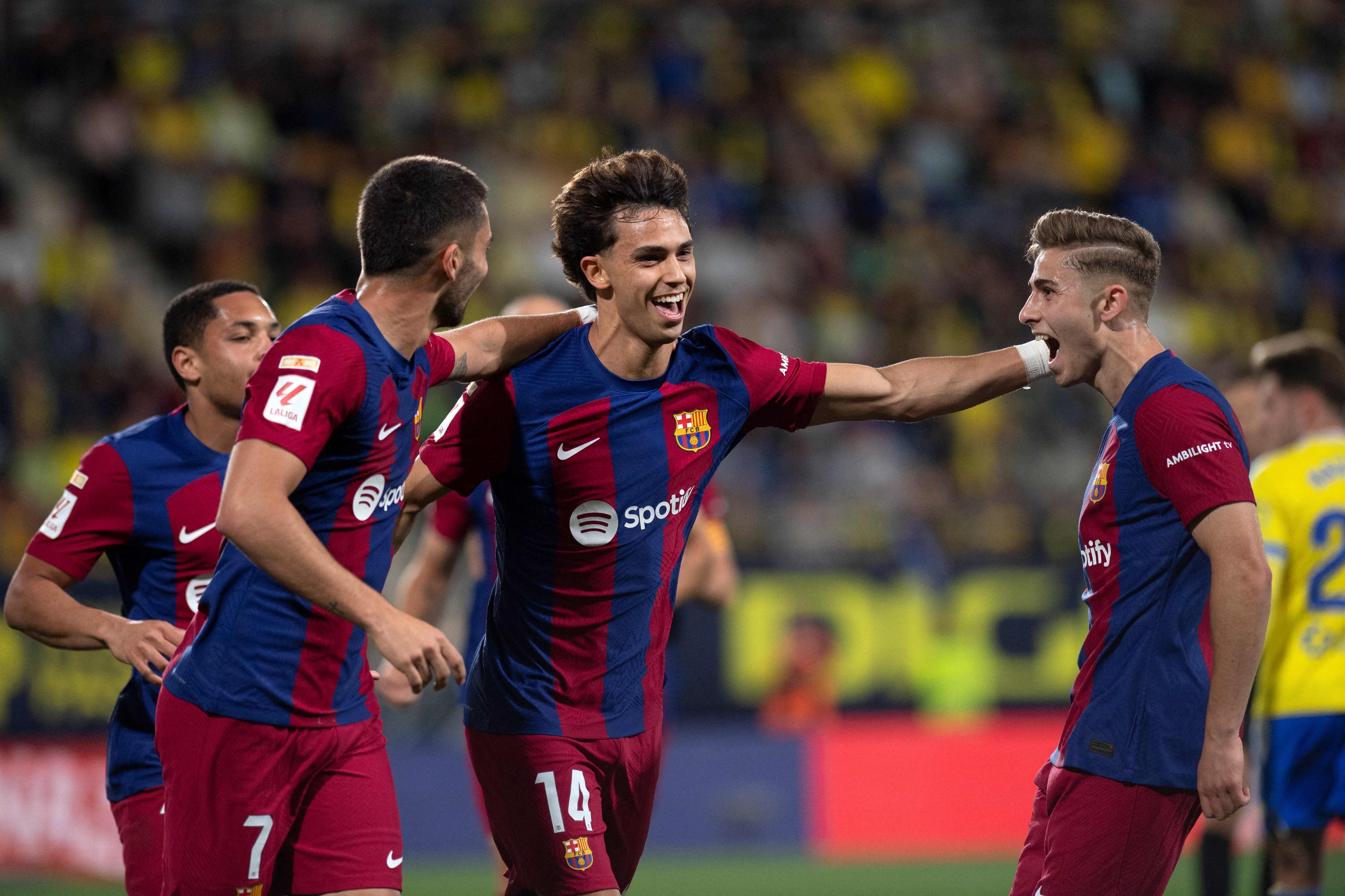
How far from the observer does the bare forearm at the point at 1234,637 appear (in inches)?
148

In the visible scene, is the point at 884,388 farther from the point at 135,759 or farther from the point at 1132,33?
the point at 1132,33

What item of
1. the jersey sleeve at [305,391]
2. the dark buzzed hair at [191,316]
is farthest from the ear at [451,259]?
the dark buzzed hair at [191,316]

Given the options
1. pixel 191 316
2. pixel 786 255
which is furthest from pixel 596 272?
pixel 786 255

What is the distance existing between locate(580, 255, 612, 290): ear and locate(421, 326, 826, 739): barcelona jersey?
168 millimetres

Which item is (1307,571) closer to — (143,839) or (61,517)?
(143,839)

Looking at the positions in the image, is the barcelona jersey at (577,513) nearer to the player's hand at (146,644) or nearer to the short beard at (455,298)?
the short beard at (455,298)

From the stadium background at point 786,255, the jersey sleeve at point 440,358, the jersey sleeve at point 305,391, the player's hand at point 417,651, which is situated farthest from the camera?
the stadium background at point 786,255

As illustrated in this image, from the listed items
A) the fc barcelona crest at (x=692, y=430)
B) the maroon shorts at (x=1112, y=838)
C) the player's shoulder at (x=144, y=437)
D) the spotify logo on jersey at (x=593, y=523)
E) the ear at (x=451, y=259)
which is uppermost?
the ear at (x=451, y=259)

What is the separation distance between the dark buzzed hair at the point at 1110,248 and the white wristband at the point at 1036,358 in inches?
16.4

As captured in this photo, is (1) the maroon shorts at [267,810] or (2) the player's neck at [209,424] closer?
(1) the maroon shorts at [267,810]

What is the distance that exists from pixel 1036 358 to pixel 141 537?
2941mm

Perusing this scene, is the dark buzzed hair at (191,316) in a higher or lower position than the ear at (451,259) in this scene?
higher


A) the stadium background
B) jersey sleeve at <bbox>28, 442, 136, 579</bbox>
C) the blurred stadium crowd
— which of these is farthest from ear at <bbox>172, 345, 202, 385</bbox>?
the blurred stadium crowd

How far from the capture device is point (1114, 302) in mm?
4219
